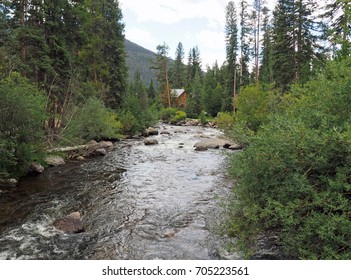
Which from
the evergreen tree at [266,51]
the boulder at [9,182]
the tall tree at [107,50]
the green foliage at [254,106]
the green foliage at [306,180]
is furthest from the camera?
the evergreen tree at [266,51]

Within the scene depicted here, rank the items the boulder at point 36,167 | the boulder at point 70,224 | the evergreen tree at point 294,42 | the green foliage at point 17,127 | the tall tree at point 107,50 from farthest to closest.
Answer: the tall tree at point 107,50
the evergreen tree at point 294,42
the boulder at point 36,167
the green foliage at point 17,127
the boulder at point 70,224

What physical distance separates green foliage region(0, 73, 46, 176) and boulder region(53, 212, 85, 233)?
4.20 metres

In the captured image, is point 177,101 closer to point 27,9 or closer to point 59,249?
point 27,9

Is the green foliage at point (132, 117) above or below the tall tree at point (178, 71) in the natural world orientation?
below

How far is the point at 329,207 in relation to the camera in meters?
3.81

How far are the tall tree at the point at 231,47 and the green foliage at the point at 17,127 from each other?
3267cm

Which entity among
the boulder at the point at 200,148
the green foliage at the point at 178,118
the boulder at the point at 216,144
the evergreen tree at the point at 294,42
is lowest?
the boulder at the point at 200,148

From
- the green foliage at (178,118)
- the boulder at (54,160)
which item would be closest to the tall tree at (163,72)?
the green foliage at (178,118)

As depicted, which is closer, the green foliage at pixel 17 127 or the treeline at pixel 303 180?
the treeline at pixel 303 180

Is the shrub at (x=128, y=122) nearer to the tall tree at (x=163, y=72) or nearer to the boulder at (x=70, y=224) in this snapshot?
the boulder at (x=70, y=224)

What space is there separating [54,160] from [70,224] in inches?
312

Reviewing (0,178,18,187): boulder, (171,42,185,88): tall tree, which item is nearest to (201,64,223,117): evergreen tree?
(171,42,185,88): tall tree

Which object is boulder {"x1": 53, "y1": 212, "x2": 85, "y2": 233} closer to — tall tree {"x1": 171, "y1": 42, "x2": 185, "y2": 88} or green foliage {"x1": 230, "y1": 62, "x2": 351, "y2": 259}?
green foliage {"x1": 230, "y1": 62, "x2": 351, "y2": 259}

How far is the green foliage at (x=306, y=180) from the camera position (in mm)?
3648
